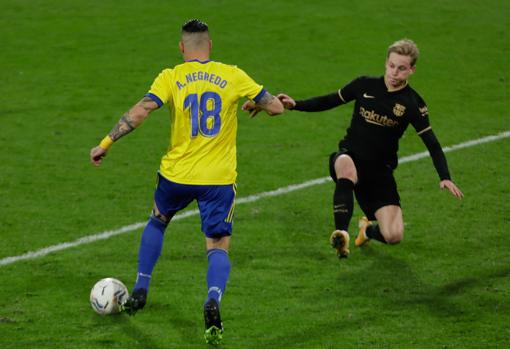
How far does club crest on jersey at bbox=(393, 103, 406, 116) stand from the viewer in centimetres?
929

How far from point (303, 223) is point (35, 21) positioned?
10.5m

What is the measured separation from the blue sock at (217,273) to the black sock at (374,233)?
2237 mm

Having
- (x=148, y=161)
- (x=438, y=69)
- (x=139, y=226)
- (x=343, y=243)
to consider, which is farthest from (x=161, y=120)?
(x=343, y=243)

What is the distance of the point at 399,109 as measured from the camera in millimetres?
9312

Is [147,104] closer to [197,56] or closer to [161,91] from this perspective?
[161,91]

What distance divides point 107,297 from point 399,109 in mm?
3245

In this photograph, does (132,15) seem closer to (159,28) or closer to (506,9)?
(159,28)

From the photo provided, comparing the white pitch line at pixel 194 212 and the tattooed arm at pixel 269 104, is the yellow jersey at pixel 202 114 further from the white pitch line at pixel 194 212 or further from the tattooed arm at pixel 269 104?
the white pitch line at pixel 194 212

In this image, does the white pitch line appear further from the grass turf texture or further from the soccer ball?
the soccer ball

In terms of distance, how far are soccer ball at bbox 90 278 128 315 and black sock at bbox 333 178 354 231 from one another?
6.68 ft

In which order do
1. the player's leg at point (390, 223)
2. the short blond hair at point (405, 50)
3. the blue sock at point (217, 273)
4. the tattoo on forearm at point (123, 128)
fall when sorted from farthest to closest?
the player's leg at point (390, 223) → the short blond hair at point (405, 50) → the tattoo on forearm at point (123, 128) → the blue sock at point (217, 273)

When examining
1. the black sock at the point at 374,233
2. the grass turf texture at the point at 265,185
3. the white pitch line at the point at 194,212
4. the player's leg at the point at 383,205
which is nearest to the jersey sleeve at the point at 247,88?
the grass turf texture at the point at 265,185

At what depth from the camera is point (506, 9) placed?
2058 centimetres

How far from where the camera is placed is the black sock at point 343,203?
890 centimetres
